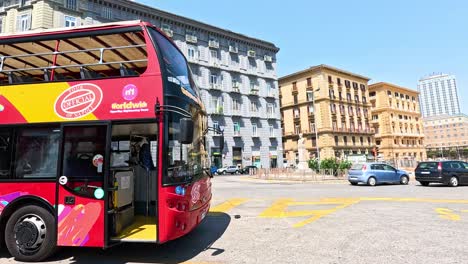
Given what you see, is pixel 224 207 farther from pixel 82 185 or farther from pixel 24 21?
pixel 24 21

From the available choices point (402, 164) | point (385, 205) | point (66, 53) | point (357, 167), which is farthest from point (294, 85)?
point (66, 53)

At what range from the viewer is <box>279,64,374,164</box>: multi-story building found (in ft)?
210

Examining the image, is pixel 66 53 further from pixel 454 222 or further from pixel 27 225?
pixel 454 222

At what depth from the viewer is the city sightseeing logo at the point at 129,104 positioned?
5.11 m

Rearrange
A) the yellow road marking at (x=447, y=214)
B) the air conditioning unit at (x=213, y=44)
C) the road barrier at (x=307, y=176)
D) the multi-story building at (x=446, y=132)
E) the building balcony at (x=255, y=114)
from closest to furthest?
the yellow road marking at (x=447, y=214)
the road barrier at (x=307, y=176)
the air conditioning unit at (x=213, y=44)
the building balcony at (x=255, y=114)
the multi-story building at (x=446, y=132)

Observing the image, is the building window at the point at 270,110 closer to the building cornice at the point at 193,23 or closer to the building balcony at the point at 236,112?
the building balcony at the point at 236,112

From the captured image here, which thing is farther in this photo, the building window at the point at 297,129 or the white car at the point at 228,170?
the building window at the point at 297,129

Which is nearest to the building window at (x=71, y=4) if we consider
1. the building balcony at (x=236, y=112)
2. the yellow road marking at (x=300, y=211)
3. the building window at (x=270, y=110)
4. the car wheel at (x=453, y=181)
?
the building balcony at (x=236, y=112)

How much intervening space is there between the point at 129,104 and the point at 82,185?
156 cm

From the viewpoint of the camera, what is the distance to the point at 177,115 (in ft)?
17.1

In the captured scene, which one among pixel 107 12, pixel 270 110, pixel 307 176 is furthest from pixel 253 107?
pixel 107 12

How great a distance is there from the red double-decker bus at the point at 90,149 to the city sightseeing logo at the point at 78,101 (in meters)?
0.02

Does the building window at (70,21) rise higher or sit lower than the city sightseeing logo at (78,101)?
higher

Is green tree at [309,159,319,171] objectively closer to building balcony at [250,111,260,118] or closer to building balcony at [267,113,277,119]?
building balcony at [250,111,260,118]
